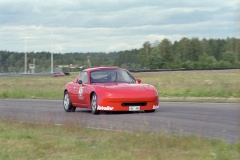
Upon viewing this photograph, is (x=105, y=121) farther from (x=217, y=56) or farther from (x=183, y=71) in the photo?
(x=217, y=56)

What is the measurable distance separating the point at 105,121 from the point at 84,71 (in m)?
3.86

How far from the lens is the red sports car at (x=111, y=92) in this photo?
1547 cm

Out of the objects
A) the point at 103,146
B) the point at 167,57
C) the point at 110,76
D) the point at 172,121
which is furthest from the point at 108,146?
the point at 167,57

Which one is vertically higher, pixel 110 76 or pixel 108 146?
pixel 110 76

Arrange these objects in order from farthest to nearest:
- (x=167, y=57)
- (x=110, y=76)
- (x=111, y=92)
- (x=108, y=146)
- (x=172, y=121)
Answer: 1. (x=167, y=57)
2. (x=110, y=76)
3. (x=111, y=92)
4. (x=172, y=121)
5. (x=108, y=146)

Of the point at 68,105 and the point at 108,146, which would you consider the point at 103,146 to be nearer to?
the point at 108,146

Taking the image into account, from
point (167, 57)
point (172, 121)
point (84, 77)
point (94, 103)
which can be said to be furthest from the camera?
point (167, 57)

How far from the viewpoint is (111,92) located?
15.5 m

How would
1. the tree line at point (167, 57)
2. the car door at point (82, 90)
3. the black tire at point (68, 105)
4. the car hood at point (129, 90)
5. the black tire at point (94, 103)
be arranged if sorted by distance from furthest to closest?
1. the tree line at point (167, 57)
2. the black tire at point (68, 105)
3. the car door at point (82, 90)
4. the black tire at point (94, 103)
5. the car hood at point (129, 90)

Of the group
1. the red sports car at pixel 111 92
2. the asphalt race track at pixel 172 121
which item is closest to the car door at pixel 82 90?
the red sports car at pixel 111 92

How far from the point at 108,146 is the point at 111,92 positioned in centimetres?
598

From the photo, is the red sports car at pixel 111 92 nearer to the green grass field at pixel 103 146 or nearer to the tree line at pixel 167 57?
the green grass field at pixel 103 146

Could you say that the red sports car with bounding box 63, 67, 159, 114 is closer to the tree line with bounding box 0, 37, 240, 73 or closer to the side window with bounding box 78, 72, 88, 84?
the side window with bounding box 78, 72, 88, 84

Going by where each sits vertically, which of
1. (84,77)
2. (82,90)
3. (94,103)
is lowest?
(94,103)
